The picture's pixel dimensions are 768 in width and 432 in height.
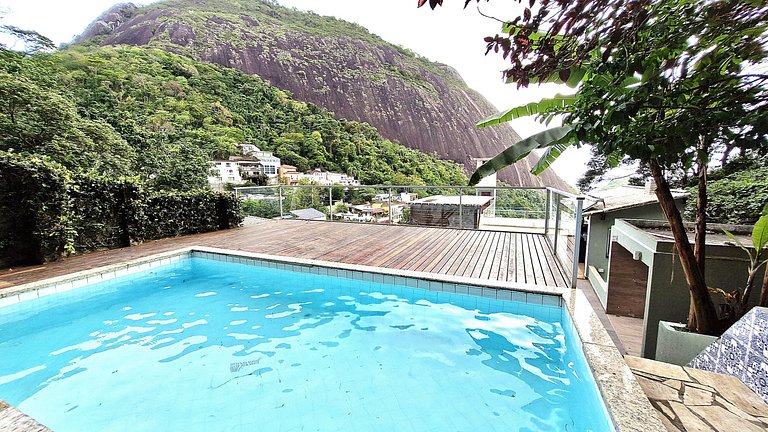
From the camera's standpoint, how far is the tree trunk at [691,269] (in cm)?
206

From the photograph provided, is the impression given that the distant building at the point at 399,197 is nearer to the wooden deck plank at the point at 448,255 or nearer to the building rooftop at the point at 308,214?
the wooden deck plank at the point at 448,255

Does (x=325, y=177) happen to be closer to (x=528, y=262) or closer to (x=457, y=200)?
(x=457, y=200)

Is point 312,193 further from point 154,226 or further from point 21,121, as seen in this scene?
point 21,121

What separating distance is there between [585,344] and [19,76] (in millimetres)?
17750

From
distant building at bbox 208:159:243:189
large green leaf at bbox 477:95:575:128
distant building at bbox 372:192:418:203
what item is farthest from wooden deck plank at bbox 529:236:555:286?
distant building at bbox 208:159:243:189

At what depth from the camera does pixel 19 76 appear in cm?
1123

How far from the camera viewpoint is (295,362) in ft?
8.54

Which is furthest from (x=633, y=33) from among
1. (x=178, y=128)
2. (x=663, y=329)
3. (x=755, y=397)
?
(x=178, y=128)

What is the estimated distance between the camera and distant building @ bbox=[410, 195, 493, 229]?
700cm

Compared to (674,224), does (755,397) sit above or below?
below

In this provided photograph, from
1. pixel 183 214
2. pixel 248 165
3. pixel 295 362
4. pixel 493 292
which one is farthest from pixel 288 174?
pixel 295 362

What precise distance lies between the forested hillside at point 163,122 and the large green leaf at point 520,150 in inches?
246

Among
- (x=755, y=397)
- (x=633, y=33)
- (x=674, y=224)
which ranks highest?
(x=633, y=33)

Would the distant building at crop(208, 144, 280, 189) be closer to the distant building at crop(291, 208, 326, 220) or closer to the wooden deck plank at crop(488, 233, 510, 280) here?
the distant building at crop(291, 208, 326, 220)
